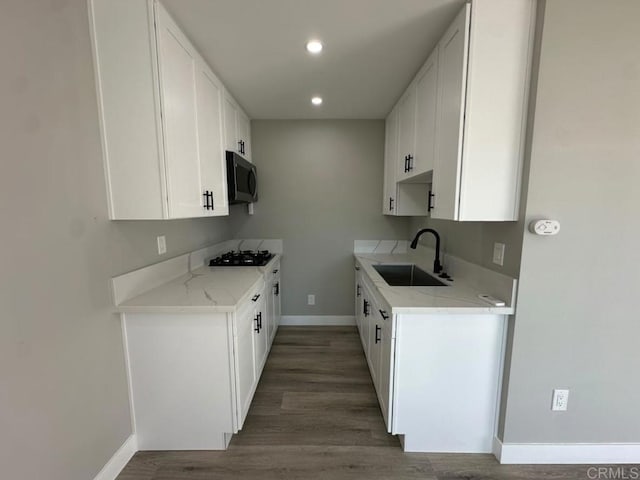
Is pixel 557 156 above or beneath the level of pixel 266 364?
above

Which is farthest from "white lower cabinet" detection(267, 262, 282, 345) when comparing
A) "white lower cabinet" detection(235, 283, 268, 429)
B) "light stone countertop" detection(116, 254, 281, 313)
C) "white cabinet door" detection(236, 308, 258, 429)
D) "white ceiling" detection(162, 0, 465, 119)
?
"white ceiling" detection(162, 0, 465, 119)

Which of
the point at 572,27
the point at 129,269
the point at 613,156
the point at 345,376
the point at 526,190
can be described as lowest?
the point at 345,376

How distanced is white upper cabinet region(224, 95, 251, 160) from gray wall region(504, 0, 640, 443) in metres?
2.14

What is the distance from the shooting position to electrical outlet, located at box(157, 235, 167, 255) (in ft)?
6.17

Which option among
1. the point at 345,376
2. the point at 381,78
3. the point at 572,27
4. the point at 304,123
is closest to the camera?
the point at 572,27

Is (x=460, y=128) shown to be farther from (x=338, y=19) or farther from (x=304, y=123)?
(x=304, y=123)

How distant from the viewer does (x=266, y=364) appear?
2490 millimetres

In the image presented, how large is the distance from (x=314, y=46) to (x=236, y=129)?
121cm

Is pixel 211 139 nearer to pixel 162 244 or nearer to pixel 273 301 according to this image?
pixel 162 244

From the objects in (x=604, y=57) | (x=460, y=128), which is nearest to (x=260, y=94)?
(x=460, y=128)

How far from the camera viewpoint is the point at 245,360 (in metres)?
1.74

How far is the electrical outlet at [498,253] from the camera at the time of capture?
1.55 meters

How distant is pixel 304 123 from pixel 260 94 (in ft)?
2.63

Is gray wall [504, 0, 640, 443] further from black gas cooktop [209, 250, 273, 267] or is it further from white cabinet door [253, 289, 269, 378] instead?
black gas cooktop [209, 250, 273, 267]
